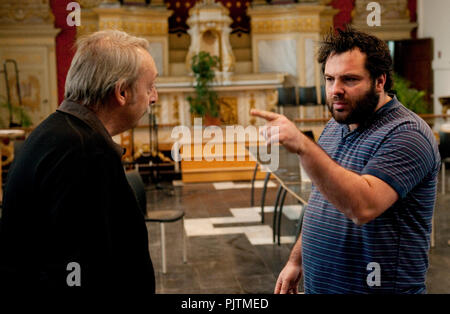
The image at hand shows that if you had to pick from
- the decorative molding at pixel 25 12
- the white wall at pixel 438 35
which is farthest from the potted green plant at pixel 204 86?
the white wall at pixel 438 35

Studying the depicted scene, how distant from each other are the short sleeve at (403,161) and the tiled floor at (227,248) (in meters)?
2.86

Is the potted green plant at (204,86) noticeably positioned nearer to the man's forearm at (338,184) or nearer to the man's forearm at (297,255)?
the man's forearm at (297,255)

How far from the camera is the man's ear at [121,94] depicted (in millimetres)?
1665

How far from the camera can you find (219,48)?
489 inches

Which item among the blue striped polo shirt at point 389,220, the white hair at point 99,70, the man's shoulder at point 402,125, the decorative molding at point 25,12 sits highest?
the decorative molding at point 25,12

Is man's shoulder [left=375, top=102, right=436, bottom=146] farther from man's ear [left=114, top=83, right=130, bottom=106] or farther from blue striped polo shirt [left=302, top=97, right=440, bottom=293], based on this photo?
man's ear [left=114, top=83, right=130, bottom=106]

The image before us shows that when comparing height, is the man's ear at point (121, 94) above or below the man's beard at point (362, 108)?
above

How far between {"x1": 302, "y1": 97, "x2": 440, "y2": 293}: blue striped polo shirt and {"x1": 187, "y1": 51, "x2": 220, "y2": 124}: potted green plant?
9.59m

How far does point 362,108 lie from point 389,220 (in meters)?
0.35

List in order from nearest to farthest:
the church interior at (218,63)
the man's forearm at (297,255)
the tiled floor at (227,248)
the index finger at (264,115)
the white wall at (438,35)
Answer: the index finger at (264,115) < the man's forearm at (297,255) < the tiled floor at (227,248) < the church interior at (218,63) < the white wall at (438,35)
